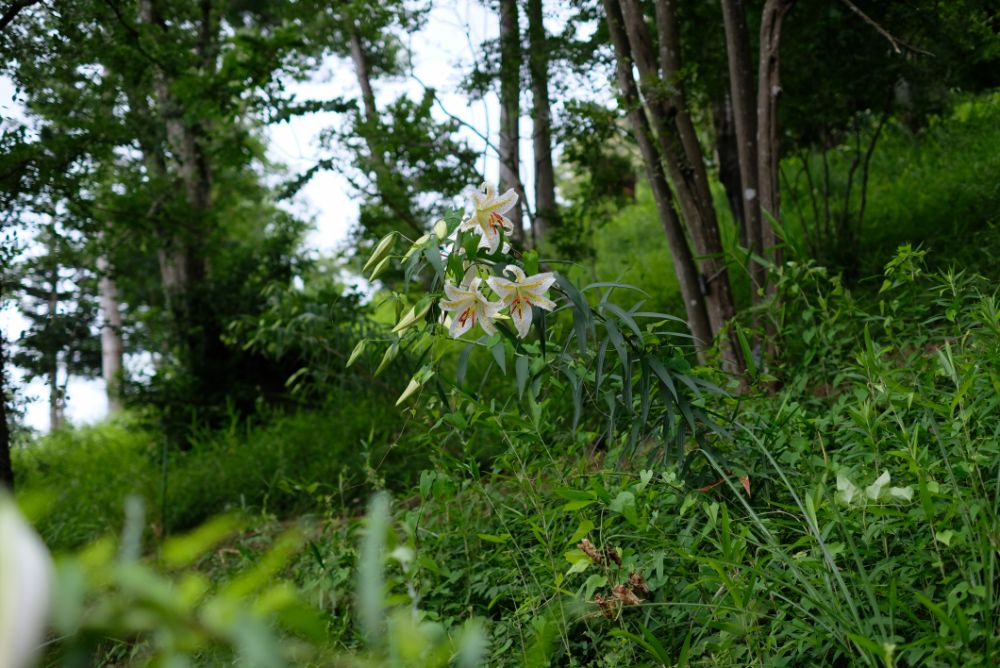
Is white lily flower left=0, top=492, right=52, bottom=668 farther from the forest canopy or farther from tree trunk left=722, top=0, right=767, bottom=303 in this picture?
tree trunk left=722, top=0, right=767, bottom=303

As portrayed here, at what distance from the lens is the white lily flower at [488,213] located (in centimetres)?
205

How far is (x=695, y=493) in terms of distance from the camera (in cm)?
214

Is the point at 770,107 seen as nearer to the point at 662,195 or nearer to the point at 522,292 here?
the point at 662,195

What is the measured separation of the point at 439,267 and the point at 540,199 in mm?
5415

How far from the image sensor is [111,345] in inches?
509

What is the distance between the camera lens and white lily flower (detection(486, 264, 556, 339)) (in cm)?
191

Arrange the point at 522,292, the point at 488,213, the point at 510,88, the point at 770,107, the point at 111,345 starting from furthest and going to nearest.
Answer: the point at 111,345
the point at 510,88
the point at 770,107
the point at 488,213
the point at 522,292

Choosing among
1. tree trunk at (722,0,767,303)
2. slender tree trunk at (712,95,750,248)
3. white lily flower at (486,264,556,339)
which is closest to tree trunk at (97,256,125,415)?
tree trunk at (722,0,767,303)

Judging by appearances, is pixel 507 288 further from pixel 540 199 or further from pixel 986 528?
pixel 540 199

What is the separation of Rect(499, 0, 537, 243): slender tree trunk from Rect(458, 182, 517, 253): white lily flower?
392cm

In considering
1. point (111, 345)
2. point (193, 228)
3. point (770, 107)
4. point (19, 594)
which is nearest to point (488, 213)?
point (19, 594)

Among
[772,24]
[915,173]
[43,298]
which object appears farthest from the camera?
[915,173]

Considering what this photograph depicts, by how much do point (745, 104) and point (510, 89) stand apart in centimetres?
217

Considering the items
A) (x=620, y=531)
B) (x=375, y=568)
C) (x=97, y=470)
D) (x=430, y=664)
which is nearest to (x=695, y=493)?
(x=620, y=531)
